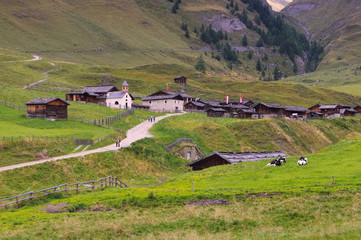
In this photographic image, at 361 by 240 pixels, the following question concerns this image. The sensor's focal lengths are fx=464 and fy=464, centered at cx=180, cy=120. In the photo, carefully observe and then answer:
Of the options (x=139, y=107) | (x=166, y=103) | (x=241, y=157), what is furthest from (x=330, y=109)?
(x=241, y=157)

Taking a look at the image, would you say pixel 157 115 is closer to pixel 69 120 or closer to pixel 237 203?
pixel 69 120

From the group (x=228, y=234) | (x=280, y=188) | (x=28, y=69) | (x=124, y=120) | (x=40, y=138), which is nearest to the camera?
(x=228, y=234)

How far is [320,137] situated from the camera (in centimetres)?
11069

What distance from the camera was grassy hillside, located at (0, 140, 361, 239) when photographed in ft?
81.9

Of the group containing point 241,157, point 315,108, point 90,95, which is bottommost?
point 241,157

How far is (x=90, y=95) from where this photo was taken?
4680 inches

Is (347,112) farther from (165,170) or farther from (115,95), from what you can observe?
(165,170)

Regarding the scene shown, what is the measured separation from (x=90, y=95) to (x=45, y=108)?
36262mm

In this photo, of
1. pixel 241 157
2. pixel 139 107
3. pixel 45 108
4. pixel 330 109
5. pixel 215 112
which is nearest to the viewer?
pixel 241 157

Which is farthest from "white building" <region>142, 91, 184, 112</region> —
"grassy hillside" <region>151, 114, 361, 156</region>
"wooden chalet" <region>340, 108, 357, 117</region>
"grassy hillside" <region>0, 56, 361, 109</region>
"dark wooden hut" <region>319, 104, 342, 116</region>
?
"wooden chalet" <region>340, 108, 357, 117</region>

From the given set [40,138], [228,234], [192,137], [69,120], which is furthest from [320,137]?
[228,234]

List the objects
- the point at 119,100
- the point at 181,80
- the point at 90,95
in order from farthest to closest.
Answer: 1. the point at 181,80
2. the point at 90,95
3. the point at 119,100

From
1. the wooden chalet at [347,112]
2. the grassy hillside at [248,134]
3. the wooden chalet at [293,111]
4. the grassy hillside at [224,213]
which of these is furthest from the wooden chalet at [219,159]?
the wooden chalet at [347,112]

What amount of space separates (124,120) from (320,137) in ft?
156
